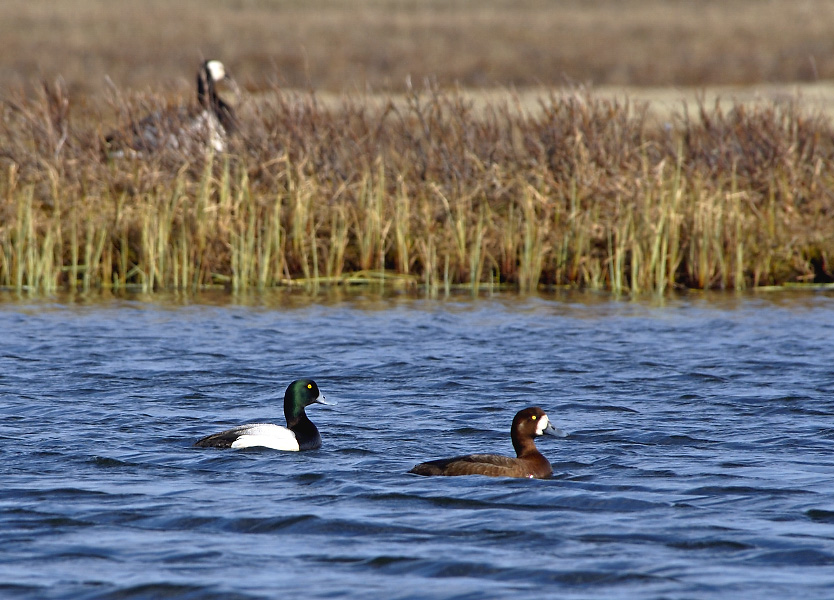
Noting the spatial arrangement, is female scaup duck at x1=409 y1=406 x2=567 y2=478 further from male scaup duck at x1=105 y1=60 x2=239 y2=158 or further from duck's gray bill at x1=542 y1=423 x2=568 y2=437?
male scaup duck at x1=105 y1=60 x2=239 y2=158

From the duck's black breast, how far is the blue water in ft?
0.27

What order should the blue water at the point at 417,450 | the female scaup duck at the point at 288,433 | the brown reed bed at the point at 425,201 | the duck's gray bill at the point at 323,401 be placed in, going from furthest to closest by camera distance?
1. the brown reed bed at the point at 425,201
2. the duck's gray bill at the point at 323,401
3. the female scaup duck at the point at 288,433
4. the blue water at the point at 417,450

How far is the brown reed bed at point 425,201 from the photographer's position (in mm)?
14461

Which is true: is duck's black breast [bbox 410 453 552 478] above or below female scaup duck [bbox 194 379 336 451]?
below

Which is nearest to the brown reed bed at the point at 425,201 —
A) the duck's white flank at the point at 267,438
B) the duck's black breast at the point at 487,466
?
the duck's white flank at the point at 267,438

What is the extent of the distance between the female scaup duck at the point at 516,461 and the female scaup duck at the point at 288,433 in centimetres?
109

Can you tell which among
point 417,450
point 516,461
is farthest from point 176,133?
point 516,461

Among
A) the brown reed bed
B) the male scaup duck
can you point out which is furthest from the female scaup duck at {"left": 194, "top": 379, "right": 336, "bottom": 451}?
the male scaup duck

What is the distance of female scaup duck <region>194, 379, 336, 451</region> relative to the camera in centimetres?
857

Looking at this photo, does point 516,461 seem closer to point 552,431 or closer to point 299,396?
point 552,431

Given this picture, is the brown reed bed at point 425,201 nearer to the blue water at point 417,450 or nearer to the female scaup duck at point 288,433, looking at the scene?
the blue water at point 417,450

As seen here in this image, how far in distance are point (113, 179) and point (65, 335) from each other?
10.1ft

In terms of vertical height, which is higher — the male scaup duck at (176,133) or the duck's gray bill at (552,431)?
the male scaup duck at (176,133)

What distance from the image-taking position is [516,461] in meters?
8.12
